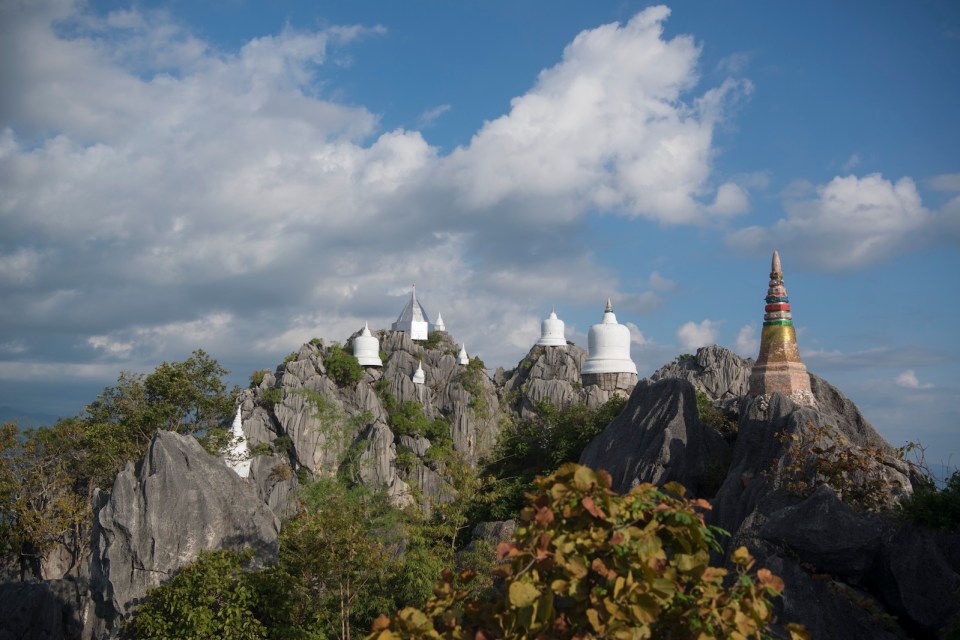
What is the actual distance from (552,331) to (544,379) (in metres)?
7.77

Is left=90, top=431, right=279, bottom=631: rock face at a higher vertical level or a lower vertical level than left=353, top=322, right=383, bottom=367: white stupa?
lower

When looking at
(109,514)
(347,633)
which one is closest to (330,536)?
(347,633)

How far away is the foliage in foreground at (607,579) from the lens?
4348 mm

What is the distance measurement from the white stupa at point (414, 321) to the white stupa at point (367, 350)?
7.41 m

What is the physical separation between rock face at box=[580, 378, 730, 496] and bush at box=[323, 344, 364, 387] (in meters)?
36.6

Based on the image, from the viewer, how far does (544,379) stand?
57344 mm

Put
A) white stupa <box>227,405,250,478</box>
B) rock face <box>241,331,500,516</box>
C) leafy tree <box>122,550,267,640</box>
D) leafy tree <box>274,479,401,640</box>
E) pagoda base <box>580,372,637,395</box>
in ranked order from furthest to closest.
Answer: rock face <box>241,331,500,516</box> < pagoda base <box>580,372,637,395</box> < white stupa <box>227,405,250,478</box> < leafy tree <box>274,479,401,640</box> < leafy tree <box>122,550,267,640</box>

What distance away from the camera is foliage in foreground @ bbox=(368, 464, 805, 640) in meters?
4.35

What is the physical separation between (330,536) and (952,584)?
10309mm

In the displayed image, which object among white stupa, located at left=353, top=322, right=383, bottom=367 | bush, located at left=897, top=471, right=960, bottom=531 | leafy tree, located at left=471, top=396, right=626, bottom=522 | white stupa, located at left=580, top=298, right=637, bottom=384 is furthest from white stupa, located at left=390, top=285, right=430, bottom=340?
bush, located at left=897, top=471, right=960, bottom=531

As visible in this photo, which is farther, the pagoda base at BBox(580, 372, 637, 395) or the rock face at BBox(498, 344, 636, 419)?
the rock face at BBox(498, 344, 636, 419)

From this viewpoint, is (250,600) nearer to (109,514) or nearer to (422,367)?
(109,514)

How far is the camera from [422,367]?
2367 inches

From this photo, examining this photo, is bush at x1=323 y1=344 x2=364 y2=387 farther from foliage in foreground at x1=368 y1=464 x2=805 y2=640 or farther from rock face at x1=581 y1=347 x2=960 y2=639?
foliage in foreground at x1=368 y1=464 x2=805 y2=640
